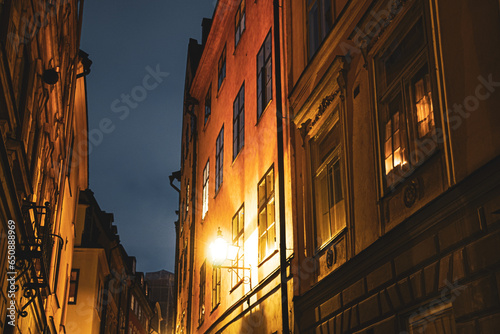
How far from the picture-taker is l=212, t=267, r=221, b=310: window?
21264mm

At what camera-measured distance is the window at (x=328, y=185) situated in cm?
1155

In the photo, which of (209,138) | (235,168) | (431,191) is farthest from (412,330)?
(209,138)

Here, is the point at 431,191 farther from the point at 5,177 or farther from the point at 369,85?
the point at 5,177

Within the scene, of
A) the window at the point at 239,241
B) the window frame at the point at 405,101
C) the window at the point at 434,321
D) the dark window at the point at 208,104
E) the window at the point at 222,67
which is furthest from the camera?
the dark window at the point at 208,104

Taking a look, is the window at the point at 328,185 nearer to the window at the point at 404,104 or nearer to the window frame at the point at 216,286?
the window at the point at 404,104

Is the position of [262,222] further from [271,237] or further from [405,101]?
[405,101]

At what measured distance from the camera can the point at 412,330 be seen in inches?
333

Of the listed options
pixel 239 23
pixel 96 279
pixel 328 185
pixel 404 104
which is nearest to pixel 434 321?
pixel 404 104

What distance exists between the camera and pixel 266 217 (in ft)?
52.9

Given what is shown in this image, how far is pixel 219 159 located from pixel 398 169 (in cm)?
1479

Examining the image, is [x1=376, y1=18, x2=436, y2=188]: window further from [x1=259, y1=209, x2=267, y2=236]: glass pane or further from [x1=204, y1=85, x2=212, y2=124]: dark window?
[x1=204, y1=85, x2=212, y2=124]: dark window

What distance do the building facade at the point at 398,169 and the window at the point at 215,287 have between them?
8667 millimetres

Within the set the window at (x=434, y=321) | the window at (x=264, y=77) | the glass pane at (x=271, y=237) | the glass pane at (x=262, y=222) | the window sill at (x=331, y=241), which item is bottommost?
the window at (x=434, y=321)

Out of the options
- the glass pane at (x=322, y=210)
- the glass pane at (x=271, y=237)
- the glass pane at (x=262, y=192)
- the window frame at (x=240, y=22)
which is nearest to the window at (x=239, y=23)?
the window frame at (x=240, y=22)
